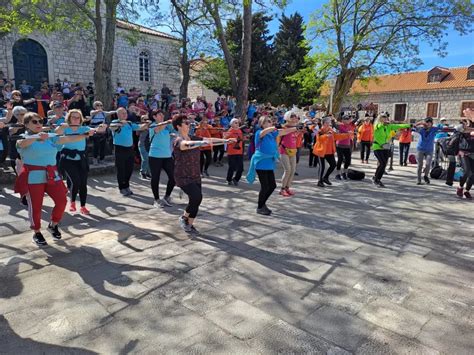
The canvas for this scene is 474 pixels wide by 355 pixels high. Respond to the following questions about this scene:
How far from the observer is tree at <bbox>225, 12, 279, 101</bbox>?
28.1m

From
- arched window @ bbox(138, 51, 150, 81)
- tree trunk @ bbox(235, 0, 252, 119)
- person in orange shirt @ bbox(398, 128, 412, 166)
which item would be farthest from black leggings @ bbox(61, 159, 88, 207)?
arched window @ bbox(138, 51, 150, 81)

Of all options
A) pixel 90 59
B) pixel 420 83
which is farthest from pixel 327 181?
pixel 420 83

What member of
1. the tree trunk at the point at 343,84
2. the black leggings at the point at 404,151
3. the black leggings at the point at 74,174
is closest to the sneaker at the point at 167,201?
the black leggings at the point at 74,174

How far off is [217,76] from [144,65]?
23.2 ft

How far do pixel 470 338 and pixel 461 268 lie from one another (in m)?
1.58

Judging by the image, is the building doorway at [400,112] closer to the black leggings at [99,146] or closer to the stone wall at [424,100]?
the stone wall at [424,100]

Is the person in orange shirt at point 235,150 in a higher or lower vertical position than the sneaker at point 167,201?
higher

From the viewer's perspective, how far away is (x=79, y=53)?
26.3 meters

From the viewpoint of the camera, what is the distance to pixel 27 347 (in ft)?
8.72

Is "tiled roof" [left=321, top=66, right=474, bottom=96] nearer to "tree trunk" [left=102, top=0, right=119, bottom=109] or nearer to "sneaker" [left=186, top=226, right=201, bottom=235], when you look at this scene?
"tree trunk" [left=102, top=0, right=119, bottom=109]

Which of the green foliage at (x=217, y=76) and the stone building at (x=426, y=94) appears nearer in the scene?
the green foliage at (x=217, y=76)

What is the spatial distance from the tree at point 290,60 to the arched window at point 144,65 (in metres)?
10.9

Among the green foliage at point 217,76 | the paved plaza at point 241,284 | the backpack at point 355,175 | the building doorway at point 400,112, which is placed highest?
the green foliage at point 217,76

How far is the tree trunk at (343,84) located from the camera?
992 inches
